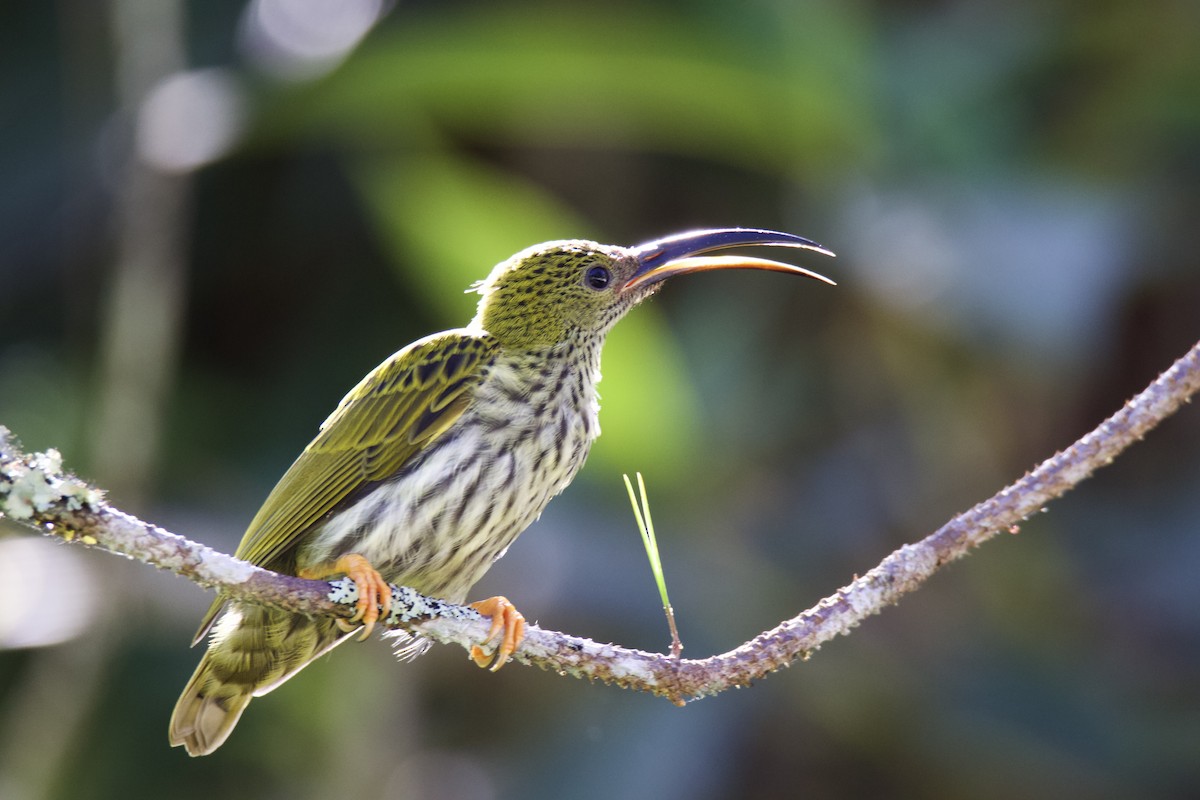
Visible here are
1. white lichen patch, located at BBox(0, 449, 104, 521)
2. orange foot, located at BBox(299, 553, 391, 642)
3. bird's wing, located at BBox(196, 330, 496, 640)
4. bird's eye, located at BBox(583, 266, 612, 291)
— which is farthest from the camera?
bird's eye, located at BBox(583, 266, 612, 291)

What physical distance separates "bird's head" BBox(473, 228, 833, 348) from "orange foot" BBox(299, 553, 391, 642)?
0.85 metres

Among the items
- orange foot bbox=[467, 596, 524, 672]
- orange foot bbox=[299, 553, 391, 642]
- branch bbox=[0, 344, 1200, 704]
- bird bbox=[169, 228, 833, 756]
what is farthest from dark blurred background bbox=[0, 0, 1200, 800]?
branch bbox=[0, 344, 1200, 704]

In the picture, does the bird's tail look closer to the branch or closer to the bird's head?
the branch

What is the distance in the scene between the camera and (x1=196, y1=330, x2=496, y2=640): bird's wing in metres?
3.99

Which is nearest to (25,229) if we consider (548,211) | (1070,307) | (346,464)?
(548,211)

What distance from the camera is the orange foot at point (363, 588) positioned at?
3.39 m

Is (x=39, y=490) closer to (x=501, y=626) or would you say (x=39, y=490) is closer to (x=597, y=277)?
(x=501, y=626)

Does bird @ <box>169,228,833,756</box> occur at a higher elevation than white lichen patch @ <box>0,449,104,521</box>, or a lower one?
higher

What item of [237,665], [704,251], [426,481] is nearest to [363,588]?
[426,481]

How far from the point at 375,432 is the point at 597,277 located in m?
0.83

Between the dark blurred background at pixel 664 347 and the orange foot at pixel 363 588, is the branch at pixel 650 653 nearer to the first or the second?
the orange foot at pixel 363 588

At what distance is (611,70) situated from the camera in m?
6.39

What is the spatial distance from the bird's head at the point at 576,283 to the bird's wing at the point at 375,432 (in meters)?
0.16

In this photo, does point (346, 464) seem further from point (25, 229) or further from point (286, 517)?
point (25, 229)
